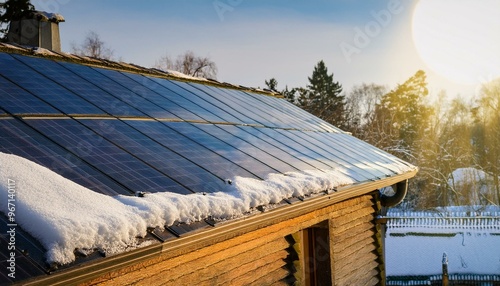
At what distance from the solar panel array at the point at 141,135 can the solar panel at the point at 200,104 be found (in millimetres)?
39

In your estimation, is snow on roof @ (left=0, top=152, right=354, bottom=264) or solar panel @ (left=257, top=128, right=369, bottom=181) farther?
solar panel @ (left=257, top=128, right=369, bottom=181)

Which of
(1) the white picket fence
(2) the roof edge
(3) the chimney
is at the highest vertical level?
(3) the chimney

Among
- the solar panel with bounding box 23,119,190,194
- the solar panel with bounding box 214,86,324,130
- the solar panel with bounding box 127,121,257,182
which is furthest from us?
the solar panel with bounding box 214,86,324,130

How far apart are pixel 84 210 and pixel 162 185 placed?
3.82 feet

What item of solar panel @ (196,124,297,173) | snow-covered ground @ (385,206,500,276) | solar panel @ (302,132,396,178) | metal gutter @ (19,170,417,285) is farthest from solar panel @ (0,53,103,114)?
snow-covered ground @ (385,206,500,276)

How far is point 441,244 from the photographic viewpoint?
18594 millimetres

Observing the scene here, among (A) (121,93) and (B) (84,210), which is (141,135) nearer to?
(A) (121,93)

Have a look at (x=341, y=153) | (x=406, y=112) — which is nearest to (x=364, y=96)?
(x=406, y=112)

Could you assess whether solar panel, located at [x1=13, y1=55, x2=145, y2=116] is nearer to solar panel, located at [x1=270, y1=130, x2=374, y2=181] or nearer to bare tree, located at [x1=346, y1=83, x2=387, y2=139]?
solar panel, located at [x1=270, y1=130, x2=374, y2=181]

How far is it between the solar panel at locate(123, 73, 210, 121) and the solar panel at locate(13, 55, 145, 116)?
36.2 inches

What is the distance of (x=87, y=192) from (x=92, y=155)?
947 mm

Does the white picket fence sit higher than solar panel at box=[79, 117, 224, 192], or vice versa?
solar panel at box=[79, 117, 224, 192]

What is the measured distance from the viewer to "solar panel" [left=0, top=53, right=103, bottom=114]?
16.1ft

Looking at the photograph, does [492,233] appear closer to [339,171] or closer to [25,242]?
[339,171]
